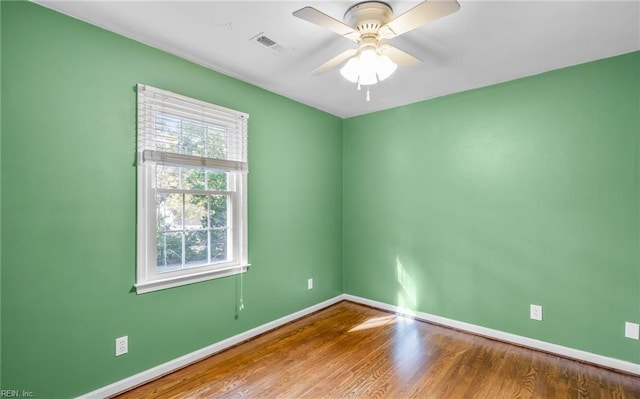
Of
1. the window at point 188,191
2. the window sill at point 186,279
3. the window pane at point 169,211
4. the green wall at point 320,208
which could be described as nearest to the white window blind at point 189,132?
the window at point 188,191

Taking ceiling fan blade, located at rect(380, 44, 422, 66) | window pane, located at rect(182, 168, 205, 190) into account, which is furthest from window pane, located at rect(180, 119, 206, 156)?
ceiling fan blade, located at rect(380, 44, 422, 66)

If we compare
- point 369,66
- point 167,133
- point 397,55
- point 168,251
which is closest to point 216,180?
point 167,133

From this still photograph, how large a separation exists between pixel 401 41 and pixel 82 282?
9.14 feet

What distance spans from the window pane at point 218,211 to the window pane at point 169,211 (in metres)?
0.30

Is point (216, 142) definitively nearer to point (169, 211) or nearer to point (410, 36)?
point (169, 211)

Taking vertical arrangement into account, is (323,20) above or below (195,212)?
above

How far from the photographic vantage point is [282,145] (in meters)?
3.40

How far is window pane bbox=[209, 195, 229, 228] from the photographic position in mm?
2795

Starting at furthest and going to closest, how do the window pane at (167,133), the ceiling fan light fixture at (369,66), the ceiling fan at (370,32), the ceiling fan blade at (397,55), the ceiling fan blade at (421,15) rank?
the window pane at (167,133)
the ceiling fan blade at (397,55)
the ceiling fan light fixture at (369,66)
the ceiling fan at (370,32)
the ceiling fan blade at (421,15)

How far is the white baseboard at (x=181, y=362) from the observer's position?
2.11 m

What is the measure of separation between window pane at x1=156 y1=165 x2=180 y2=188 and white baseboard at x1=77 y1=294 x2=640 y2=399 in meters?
1.40

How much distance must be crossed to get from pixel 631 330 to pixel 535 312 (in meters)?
0.62

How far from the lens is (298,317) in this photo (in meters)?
3.54

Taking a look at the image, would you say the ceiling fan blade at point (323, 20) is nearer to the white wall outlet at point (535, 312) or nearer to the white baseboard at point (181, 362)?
the white baseboard at point (181, 362)
